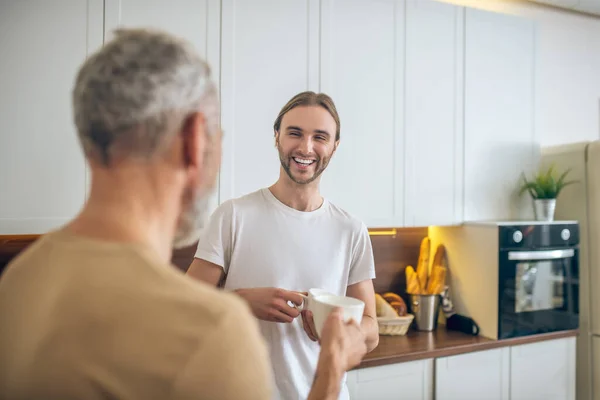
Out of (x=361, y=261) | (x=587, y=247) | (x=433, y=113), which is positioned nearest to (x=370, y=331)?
(x=361, y=261)

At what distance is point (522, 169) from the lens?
2812 millimetres

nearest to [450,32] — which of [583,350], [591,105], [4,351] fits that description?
[591,105]

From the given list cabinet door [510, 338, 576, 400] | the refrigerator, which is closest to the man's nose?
cabinet door [510, 338, 576, 400]

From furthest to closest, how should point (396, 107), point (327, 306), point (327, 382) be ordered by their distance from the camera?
point (396, 107)
point (327, 306)
point (327, 382)

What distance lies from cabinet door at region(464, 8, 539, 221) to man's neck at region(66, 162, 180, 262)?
2247mm

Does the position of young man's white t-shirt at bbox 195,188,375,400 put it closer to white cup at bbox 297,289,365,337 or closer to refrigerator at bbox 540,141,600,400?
white cup at bbox 297,289,365,337

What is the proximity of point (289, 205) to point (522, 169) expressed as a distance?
174 cm

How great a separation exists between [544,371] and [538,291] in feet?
1.31

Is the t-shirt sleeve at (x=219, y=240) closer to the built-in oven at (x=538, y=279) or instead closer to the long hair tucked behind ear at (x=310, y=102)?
the long hair tucked behind ear at (x=310, y=102)

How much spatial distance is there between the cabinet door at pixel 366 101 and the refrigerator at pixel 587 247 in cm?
103

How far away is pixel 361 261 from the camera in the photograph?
5.21 ft

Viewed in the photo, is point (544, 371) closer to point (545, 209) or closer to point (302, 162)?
point (545, 209)

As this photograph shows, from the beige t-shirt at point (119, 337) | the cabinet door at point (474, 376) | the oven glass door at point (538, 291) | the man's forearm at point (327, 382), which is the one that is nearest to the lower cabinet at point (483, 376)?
the cabinet door at point (474, 376)

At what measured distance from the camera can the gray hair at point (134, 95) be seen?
616 mm
